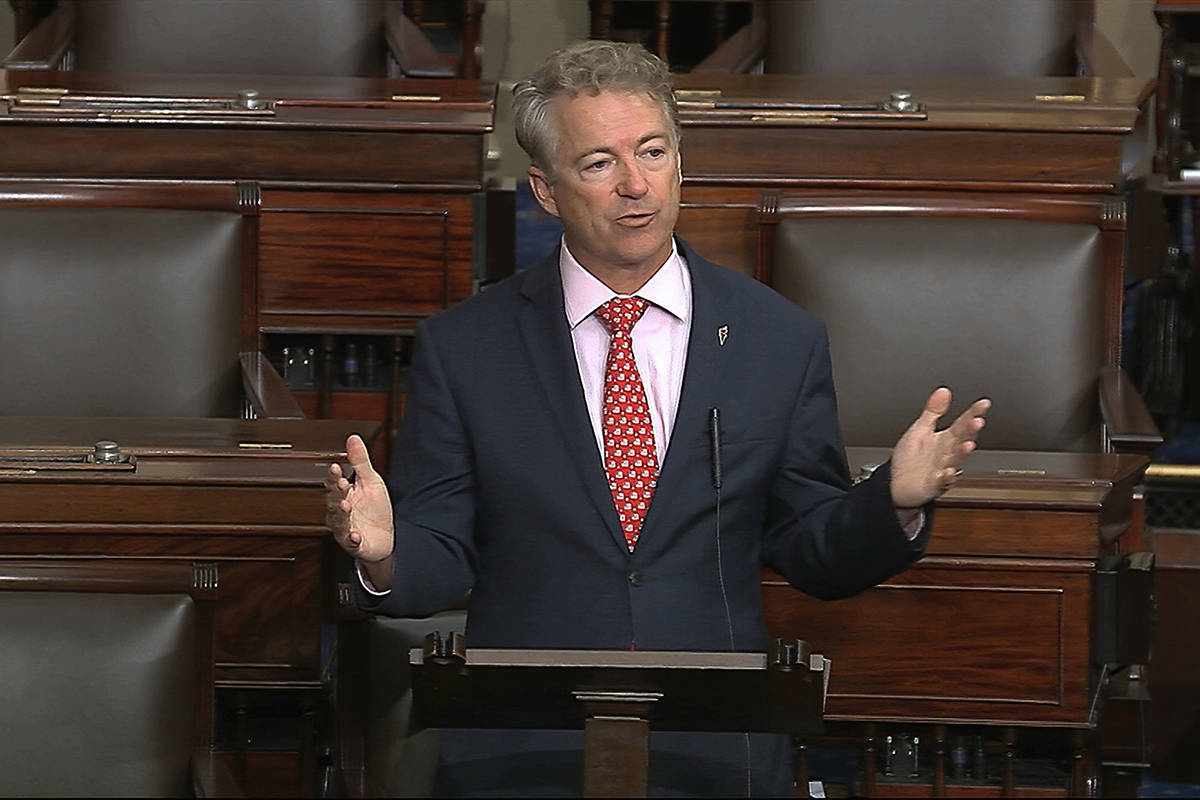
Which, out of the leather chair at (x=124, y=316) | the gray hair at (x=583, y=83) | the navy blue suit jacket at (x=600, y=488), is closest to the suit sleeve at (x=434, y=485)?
the navy blue suit jacket at (x=600, y=488)

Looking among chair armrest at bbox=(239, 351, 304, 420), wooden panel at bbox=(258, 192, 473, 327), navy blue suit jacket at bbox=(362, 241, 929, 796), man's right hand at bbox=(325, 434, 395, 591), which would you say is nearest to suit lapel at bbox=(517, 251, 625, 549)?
navy blue suit jacket at bbox=(362, 241, 929, 796)

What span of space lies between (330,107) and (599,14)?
0.51 meters

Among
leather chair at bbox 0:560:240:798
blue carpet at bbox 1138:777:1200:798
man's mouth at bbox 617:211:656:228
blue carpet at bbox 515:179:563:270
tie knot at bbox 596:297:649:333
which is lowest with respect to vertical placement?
blue carpet at bbox 1138:777:1200:798

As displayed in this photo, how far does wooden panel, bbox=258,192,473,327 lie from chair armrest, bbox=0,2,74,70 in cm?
35

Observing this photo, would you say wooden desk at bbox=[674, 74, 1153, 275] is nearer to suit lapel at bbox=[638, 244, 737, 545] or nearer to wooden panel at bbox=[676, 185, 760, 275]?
wooden panel at bbox=[676, 185, 760, 275]

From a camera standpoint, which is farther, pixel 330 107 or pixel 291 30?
pixel 291 30

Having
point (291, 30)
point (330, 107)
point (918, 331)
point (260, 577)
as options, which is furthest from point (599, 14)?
point (260, 577)

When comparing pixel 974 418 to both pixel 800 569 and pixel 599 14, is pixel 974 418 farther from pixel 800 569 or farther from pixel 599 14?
pixel 599 14

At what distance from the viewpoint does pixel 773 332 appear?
86 cm

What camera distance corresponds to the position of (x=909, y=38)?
1.59 metres

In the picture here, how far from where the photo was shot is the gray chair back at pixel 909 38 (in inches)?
62.1

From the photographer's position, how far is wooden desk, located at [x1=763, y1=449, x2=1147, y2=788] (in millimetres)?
963

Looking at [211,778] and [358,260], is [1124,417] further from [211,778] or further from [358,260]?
[211,778]

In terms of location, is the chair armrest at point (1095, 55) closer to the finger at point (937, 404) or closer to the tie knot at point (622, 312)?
the tie knot at point (622, 312)
